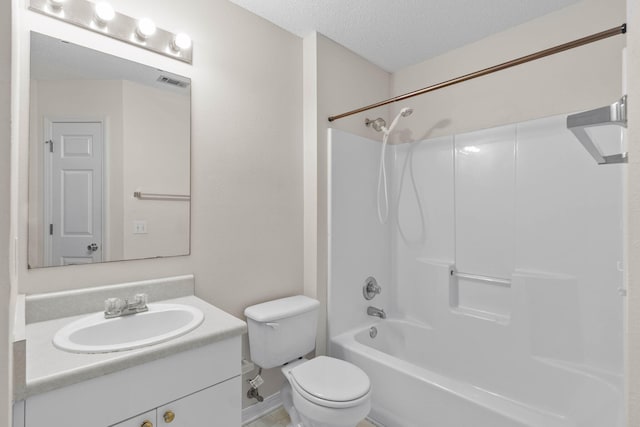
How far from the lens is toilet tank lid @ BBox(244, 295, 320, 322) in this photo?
5.73 feet

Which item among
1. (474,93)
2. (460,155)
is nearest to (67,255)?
(460,155)

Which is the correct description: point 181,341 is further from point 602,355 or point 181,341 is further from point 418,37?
point 418,37

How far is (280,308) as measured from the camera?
184 centimetres

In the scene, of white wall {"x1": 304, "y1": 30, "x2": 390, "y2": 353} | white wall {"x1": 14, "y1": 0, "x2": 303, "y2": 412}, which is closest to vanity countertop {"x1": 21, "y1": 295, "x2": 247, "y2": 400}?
white wall {"x1": 14, "y1": 0, "x2": 303, "y2": 412}

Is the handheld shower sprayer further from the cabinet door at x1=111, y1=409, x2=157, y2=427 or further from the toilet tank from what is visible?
the cabinet door at x1=111, y1=409, x2=157, y2=427

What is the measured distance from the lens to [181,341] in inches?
43.4

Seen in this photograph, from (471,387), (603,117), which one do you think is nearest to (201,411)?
(471,387)

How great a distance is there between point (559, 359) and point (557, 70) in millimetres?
1740

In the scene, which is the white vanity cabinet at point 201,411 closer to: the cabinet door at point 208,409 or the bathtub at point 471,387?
the cabinet door at point 208,409

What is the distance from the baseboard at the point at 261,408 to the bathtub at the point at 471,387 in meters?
0.46

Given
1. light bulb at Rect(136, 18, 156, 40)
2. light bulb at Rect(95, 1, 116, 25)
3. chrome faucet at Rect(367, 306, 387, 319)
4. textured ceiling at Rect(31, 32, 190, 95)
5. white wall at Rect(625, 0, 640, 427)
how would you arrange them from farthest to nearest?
chrome faucet at Rect(367, 306, 387, 319) < light bulb at Rect(136, 18, 156, 40) < light bulb at Rect(95, 1, 116, 25) < textured ceiling at Rect(31, 32, 190, 95) < white wall at Rect(625, 0, 640, 427)

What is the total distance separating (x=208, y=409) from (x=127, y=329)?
1.59 feet

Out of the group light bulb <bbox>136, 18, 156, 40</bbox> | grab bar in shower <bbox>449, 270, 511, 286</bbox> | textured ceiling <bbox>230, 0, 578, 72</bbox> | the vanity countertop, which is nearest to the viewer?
the vanity countertop

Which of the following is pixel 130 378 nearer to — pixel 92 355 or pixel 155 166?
pixel 92 355
